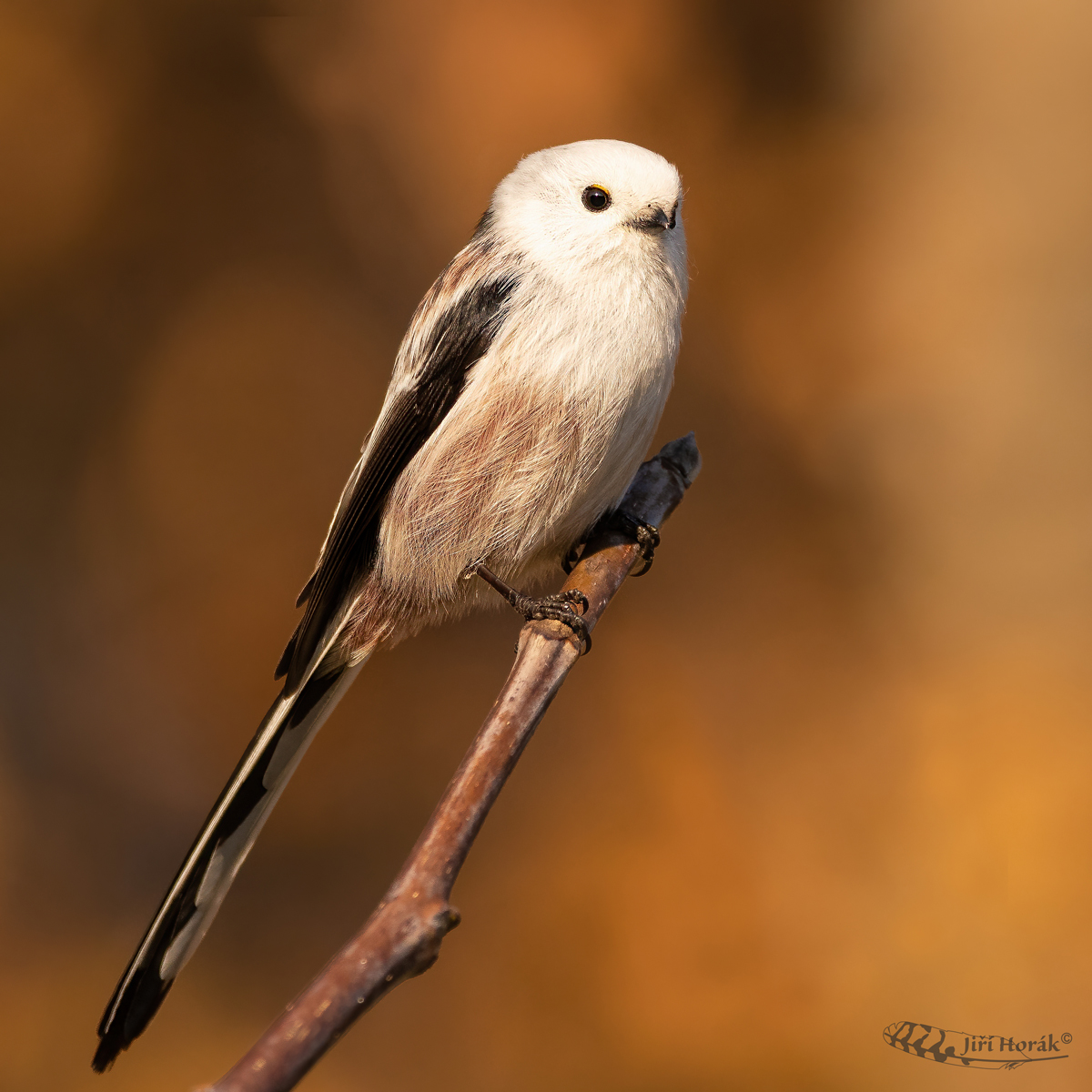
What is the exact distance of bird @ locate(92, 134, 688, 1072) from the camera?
122 centimetres

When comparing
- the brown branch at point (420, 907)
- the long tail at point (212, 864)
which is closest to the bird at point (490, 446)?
the long tail at point (212, 864)

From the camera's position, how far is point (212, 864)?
1.22m

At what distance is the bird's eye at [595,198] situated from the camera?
1254 mm

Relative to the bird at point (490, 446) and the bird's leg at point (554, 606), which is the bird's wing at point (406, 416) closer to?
the bird at point (490, 446)

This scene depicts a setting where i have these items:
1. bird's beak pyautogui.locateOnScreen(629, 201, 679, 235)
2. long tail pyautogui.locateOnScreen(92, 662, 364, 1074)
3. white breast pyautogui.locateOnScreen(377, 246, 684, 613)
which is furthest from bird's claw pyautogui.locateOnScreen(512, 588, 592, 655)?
bird's beak pyautogui.locateOnScreen(629, 201, 679, 235)

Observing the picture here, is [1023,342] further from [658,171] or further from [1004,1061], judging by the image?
[1004,1061]

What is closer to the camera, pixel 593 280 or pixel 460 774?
pixel 460 774

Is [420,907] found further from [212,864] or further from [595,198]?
[595,198]

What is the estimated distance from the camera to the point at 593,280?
123 centimetres

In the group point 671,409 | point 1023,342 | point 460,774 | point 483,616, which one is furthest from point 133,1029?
point 1023,342

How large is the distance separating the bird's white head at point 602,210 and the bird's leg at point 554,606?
453mm

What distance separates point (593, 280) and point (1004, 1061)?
6.13 ft

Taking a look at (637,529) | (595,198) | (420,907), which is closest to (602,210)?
(595,198)

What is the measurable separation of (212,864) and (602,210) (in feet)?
3.38
